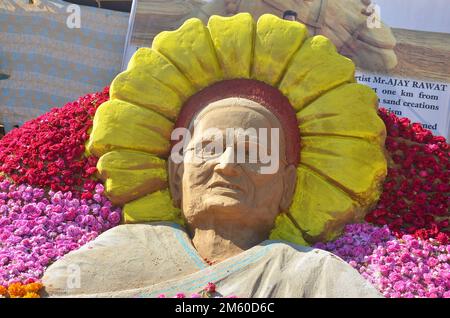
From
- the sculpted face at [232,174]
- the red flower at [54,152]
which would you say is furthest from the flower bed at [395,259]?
the red flower at [54,152]

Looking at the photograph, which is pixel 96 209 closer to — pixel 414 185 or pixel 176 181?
pixel 176 181

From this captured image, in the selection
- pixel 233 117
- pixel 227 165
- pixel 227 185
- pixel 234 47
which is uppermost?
pixel 234 47

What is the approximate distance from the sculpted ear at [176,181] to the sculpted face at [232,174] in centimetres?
1

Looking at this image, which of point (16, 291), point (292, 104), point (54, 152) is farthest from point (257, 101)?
point (16, 291)

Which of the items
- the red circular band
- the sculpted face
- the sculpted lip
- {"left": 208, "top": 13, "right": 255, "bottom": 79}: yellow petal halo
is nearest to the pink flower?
the sculpted face

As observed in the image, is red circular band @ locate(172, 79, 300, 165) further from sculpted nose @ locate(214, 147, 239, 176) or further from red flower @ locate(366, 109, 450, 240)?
red flower @ locate(366, 109, 450, 240)

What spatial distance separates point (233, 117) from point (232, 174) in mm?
446

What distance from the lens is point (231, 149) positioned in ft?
15.4

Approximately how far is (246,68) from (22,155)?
195cm

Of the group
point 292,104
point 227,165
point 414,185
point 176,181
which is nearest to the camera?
point 227,165

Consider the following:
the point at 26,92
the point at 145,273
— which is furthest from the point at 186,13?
the point at 145,273

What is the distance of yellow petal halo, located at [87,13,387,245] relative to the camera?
5.00 metres

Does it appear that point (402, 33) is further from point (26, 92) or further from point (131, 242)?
point (131, 242)
